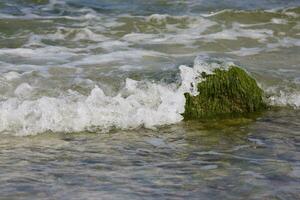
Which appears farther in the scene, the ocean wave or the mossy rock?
the mossy rock

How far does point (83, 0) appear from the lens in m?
13.0

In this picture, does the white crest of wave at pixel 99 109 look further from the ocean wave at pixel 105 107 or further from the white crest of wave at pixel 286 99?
the white crest of wave at pixel 286 99

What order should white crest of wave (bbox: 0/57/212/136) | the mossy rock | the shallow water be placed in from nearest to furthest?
the shallow water → white crest of wave (bbox: 0/57/212/136) → the mossy rock

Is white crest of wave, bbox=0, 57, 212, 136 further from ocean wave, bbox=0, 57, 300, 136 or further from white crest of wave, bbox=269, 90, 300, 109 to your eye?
white crest of wave, bbox=269, 90, 300, 109

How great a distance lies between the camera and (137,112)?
228 inches

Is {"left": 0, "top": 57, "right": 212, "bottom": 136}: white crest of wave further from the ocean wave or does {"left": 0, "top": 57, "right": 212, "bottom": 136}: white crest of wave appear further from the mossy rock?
the mossy rock

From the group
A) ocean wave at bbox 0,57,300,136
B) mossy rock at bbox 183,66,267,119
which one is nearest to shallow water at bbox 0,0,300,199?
ocean wave at bbox 0,57,300,136

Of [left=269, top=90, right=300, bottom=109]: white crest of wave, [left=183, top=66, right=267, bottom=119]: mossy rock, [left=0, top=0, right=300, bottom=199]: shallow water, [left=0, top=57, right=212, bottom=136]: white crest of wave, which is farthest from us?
[left=269, top=90, right=300, bottom=109]: white crest of wave

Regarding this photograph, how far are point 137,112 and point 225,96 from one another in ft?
3.32

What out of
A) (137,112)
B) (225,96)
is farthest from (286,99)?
(137,112)

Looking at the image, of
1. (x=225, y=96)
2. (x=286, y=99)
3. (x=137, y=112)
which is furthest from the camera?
(x=286, y=99)

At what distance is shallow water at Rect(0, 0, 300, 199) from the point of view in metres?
3.94

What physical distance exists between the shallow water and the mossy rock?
14 cm

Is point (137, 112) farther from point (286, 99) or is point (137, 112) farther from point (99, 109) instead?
point (286, 99)
